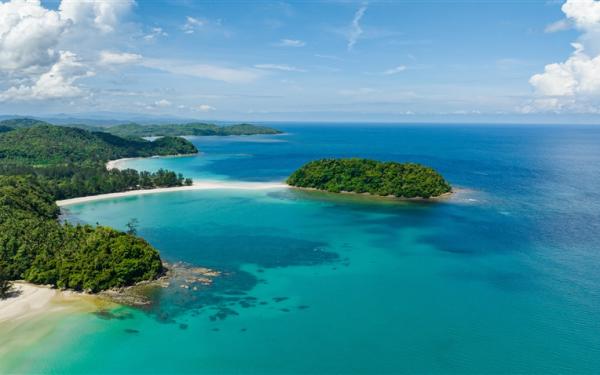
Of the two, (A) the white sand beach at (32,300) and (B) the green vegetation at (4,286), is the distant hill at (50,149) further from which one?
(A) the white sand beach at (32,300)

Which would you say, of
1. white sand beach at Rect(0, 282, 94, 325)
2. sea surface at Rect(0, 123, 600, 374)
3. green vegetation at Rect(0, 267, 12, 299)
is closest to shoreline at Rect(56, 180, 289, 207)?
sea surface at Rect(0, 123, 600, 374)

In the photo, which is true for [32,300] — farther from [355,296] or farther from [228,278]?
[355,296]

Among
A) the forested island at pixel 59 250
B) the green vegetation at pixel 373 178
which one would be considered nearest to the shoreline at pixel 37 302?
the forested island at pixel 59 250


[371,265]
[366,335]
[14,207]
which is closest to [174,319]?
[366,335]

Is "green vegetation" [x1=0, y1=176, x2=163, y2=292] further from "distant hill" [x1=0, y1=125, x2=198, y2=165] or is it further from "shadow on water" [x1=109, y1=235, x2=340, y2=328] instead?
"distant hill" [x1=0, y1=125, x2=198, y2=165]

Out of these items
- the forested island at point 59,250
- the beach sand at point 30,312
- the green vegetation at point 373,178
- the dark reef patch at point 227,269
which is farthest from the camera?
the green vegetation at point 373,178

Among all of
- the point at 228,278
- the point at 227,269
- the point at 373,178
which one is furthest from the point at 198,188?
the point at 228,278
